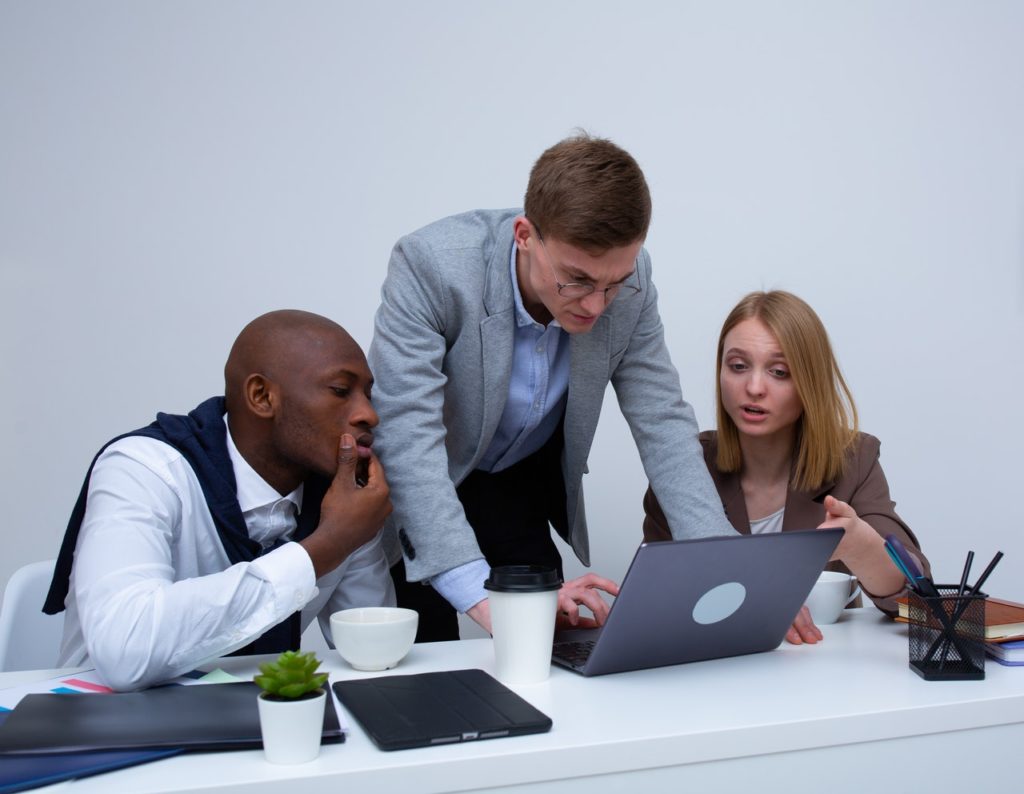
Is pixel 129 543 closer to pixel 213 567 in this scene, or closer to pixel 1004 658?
pixel 213 567

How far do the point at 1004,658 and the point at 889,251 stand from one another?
1948 mm

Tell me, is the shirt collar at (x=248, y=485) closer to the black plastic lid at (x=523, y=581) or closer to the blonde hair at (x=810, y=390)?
the black plastic lid at (x=523, y=581)

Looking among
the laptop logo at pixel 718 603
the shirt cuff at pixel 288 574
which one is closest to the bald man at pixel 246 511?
the shirt cuff at pixel 288 574

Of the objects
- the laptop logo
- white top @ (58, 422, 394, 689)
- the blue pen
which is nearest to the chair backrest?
white top @ (58, 422, 394, 689)

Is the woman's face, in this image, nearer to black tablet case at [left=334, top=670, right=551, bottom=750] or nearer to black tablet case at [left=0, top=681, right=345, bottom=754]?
black tablet case at [left=334, top=670, right=551, bottom=750]

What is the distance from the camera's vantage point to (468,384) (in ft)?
5.31

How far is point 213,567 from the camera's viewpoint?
1.41 m

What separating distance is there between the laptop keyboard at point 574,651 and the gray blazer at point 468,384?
0.20 m

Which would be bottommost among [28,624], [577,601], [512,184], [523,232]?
[28,624]

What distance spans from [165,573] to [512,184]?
5.69 feet

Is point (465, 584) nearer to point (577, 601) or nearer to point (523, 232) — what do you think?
point (577, 601)

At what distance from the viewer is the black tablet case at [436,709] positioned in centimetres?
86

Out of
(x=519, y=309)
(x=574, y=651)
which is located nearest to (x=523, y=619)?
(x=574, y=651)

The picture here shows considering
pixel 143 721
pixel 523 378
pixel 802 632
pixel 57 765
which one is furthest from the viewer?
pixel 523 378
